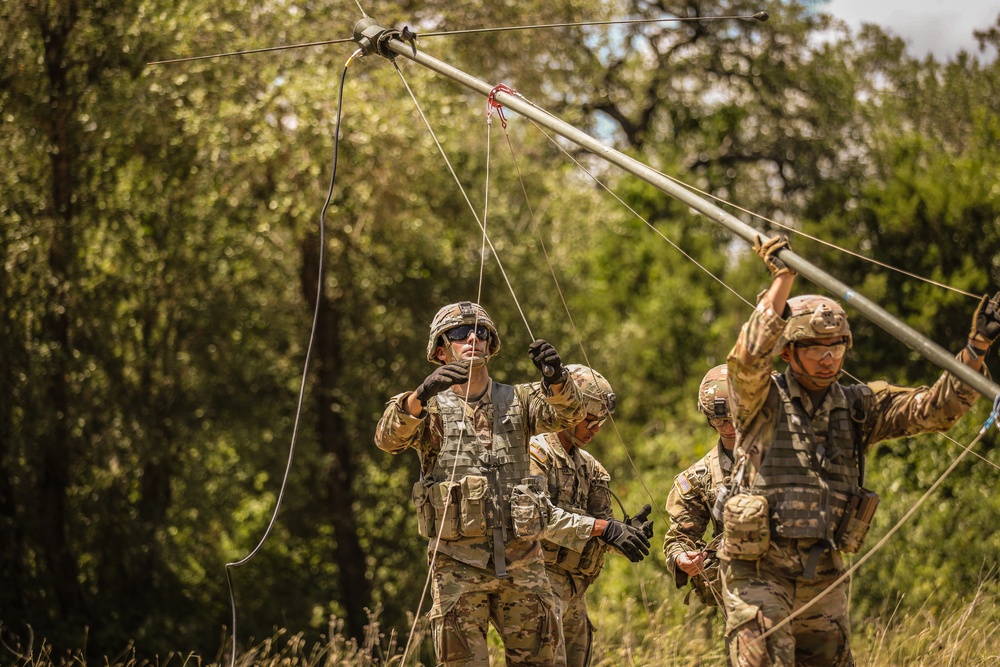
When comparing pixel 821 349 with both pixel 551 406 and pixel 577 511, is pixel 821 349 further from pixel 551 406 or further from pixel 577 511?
pixel 577 511

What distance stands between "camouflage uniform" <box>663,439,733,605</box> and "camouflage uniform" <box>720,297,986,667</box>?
34.8 inches

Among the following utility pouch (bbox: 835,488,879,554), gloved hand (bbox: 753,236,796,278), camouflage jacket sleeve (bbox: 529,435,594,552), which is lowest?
camouflage jacket sleeve (bbox: 529,435,594,552)

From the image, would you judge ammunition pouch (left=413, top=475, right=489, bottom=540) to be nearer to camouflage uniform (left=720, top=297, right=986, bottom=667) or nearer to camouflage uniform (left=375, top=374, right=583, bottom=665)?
camouflage uniform (left=375, top=374, right=583, bottom=665)

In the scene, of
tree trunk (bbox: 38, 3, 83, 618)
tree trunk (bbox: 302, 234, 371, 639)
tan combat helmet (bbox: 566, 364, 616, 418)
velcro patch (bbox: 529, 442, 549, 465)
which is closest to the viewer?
tan combat helmet (bbox: 566, 364, 616, 418)

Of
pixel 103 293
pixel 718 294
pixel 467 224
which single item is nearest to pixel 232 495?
pixel 103 293

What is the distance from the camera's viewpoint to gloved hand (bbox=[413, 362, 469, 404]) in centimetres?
526

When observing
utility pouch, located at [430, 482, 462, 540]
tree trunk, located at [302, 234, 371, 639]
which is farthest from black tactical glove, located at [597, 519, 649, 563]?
tree trunk, located at [302, 234, 371, 639]

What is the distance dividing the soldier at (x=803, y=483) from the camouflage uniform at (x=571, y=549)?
152 centimetres

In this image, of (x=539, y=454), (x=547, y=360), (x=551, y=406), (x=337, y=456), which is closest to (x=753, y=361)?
(x=547, y=360)

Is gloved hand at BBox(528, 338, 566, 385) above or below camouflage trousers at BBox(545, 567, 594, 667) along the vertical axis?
above

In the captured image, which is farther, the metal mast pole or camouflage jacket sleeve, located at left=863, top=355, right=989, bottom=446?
camouflage jacket sleeve, located at left=863, top=355, right=989, bottom=446

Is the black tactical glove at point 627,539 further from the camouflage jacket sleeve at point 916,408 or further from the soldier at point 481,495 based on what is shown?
the camouflage jacket sleeve at point 916,408

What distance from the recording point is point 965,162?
21.5 m

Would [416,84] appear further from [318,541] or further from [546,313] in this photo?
[318,541]
